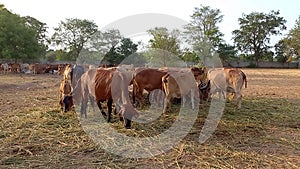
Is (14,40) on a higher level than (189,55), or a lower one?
higher

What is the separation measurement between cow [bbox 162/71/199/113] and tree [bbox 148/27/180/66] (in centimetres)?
2407

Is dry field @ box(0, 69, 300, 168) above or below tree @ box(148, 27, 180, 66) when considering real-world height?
below

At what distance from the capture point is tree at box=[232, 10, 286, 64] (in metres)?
60.7

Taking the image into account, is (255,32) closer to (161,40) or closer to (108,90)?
(161,40)

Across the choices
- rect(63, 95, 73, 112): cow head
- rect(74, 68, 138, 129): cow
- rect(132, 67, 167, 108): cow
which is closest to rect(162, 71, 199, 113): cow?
rect(132, 67, 167, 108): cow

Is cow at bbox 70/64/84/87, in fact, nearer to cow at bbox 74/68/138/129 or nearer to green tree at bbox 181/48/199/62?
cow at bbox 74/68/138/129

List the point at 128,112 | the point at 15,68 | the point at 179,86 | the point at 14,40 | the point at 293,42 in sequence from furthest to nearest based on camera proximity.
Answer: the point at 293,42
the point at 14,40
the point at 15,68
the point at 179,86
the point at 128,112

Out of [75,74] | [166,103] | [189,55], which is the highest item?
[189,55]

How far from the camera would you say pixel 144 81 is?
29.7 feet

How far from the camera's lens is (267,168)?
4.56 meters

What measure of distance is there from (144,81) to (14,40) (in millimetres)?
28901

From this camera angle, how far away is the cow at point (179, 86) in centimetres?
869

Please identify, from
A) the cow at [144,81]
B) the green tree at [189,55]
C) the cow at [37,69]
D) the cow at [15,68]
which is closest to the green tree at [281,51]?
the green tree at [189,55]

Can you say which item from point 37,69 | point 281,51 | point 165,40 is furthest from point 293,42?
point 37,69
